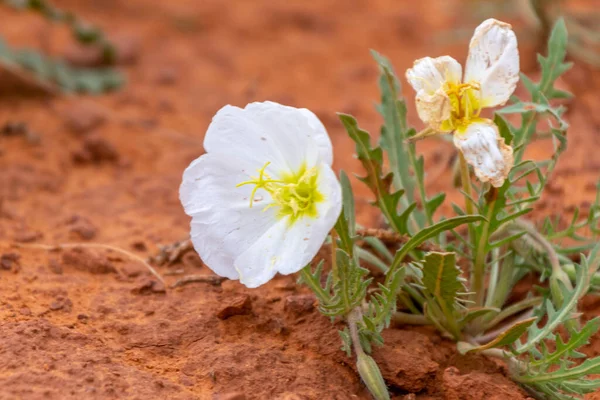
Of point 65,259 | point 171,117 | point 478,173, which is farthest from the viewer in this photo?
point 171,117

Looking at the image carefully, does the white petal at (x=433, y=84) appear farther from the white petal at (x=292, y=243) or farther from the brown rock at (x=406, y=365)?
the brown rock at (x=406, y=365)

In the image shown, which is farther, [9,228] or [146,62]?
[146,62]

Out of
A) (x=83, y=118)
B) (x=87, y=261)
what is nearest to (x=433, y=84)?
(x=87, y=261)

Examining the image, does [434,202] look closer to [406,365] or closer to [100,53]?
[406,365]

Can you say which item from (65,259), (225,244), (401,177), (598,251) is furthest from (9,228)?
(598,251)

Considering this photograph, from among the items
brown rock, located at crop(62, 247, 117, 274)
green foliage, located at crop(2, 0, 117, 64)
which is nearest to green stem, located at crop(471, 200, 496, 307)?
brown rock, located at crop(62, 247, 117, 274)

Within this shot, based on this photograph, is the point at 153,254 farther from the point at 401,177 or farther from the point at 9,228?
the point at 401,177
